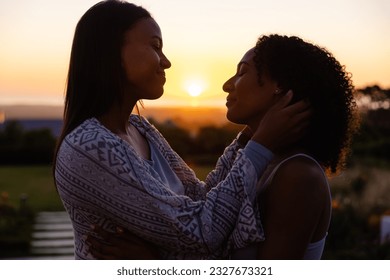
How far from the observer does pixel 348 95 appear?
2471 millimetres

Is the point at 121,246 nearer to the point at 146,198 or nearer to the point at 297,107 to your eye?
the point at 146,198

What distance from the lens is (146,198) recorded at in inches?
84.4

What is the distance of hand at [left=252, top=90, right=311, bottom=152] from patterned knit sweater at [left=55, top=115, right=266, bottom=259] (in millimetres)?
112

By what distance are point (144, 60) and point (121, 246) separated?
0.69 metres

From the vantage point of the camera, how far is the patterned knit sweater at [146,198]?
2.13 metres

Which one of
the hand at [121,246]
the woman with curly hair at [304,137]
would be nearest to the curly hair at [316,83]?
the woman with curly hair at [304,137]

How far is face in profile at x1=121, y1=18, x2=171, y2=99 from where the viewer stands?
238 centimetres

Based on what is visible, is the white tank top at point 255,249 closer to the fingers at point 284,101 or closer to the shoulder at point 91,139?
the fingers at point 284,101

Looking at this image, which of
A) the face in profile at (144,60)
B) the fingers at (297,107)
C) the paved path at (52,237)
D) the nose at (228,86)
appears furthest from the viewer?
the paved path at (52,237)

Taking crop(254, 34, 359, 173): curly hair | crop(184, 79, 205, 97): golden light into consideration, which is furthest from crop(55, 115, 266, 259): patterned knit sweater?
crop(184, 79, 205, 97): golden light

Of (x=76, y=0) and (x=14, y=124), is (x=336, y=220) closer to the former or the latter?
(x=76, y=0)

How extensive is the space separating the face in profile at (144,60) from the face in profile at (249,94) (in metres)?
0.28

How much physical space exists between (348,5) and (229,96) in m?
2.00

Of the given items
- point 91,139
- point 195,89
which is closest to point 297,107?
point 91,139
